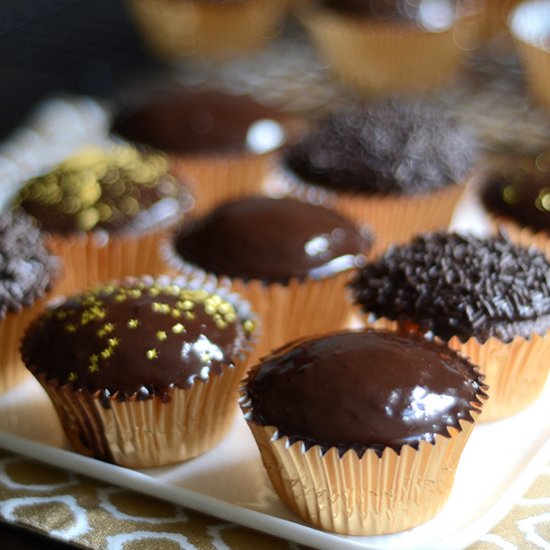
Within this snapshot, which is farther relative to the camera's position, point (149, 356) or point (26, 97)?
point (26, 97)

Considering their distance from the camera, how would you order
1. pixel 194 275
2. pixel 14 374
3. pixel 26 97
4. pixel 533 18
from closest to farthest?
pixel 14 374 → pixel 194 275 → pixel 533 18 → pixel 26 97

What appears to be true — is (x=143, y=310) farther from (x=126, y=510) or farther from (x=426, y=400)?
(x=426, y=400)

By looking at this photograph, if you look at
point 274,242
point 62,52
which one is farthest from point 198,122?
point 62,52

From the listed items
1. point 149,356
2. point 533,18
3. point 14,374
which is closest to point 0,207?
point 14,374

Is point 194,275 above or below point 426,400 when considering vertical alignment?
below

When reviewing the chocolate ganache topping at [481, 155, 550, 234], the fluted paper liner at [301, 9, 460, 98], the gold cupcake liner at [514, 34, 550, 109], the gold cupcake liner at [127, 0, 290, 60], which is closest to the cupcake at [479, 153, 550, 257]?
the chocolate ganache topping at [481, 155, 550, 234]

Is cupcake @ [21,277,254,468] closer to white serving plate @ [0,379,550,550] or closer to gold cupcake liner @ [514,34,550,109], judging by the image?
white serving plate @ [0,379,550,550]

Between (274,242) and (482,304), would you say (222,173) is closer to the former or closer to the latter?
(274,242)
